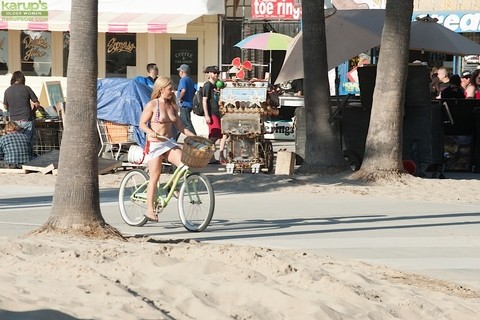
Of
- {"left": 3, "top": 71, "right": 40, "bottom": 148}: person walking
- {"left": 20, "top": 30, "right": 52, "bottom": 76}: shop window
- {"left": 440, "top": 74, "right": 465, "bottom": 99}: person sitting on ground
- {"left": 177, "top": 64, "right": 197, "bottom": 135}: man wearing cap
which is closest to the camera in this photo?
{"left": 3, "top": 71, "right": 40, "bottom": 148}: person walking

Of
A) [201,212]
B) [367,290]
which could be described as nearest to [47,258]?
[367,290]

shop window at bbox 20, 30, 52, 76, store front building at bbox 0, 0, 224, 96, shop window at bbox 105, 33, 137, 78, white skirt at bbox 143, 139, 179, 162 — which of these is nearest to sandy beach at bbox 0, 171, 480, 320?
white skirt at bbox 143, 139, 179, 162

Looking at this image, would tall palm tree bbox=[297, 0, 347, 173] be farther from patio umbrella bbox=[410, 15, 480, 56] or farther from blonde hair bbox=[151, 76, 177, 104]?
blonde hair bbox=[151, 76, 177, 104]

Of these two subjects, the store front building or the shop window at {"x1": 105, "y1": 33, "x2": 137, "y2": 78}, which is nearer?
the store front building

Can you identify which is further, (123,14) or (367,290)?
(123,14)

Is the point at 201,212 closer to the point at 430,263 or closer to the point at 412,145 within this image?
the point at 430,263

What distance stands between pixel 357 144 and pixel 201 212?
7732mm

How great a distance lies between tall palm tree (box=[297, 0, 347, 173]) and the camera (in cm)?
1752

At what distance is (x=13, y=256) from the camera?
8914mm

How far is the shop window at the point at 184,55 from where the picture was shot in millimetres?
30281

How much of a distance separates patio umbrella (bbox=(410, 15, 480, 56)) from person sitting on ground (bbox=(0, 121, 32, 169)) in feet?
23.6

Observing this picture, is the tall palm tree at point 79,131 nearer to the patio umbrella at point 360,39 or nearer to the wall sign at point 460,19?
the patio umbrella at point 360,39

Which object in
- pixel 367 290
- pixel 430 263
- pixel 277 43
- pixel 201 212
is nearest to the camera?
pixel 367 290

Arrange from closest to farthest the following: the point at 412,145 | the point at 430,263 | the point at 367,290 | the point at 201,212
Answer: the point at 367,290 → the point at 430,263 → the point at 201,212 → the point at 412,145
